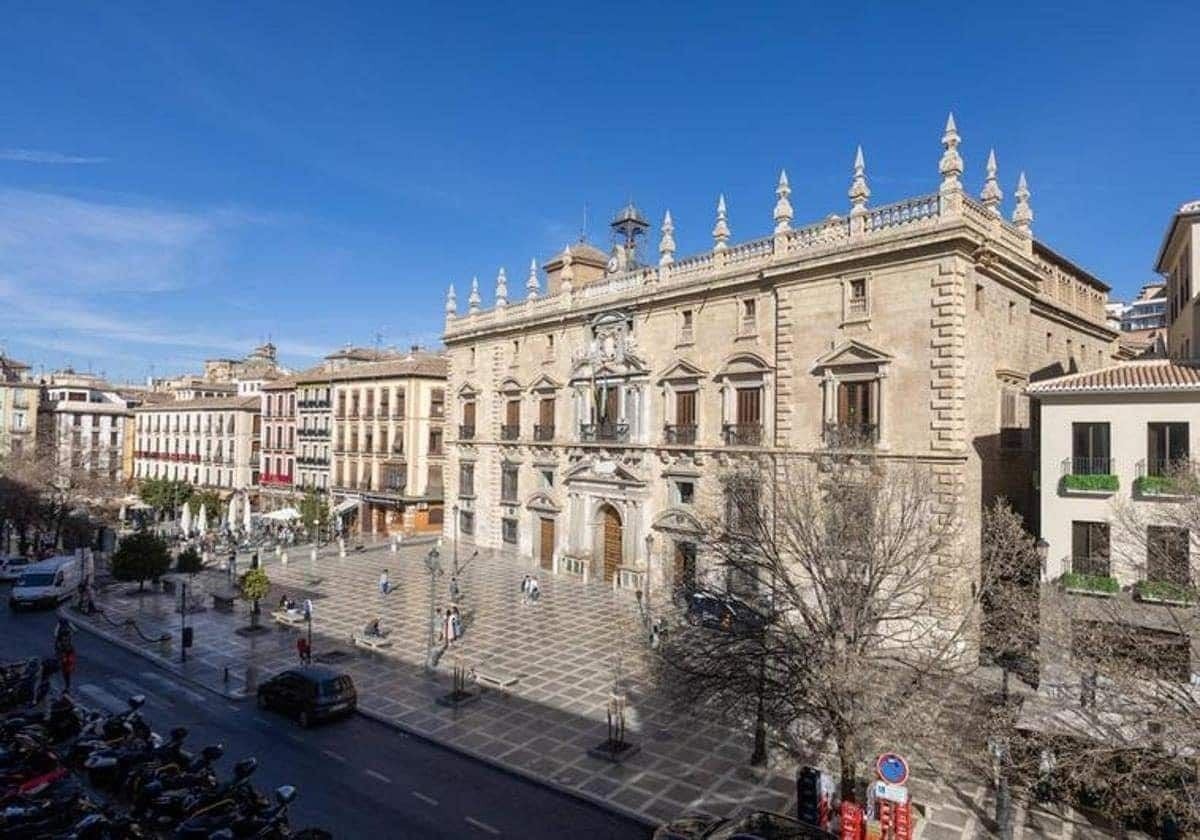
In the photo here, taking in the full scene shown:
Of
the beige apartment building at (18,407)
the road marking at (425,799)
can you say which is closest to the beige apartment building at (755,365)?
the road marking at (425,799)

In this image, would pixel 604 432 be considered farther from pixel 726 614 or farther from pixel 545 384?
pixel 726 614

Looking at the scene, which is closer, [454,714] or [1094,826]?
[1094,826]

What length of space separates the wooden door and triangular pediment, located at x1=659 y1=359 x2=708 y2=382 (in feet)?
38.0

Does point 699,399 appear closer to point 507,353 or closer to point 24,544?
point 507,353

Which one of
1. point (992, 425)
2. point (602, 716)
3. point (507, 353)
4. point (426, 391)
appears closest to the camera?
point (602, 716)

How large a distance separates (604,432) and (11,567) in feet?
103

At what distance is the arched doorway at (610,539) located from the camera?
3625 cm

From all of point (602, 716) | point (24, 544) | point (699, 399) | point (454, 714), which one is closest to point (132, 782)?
A: point (454, 714)

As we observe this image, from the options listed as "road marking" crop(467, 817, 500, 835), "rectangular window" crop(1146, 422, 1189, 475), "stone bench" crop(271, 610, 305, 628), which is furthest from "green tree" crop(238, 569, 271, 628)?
"rectangular window" crop(1146, 422, 1189, 475)

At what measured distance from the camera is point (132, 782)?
14.8 meters

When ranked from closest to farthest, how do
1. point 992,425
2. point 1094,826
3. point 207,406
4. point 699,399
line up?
point 1094,826, point 992,425, point 699,399, point 207,406

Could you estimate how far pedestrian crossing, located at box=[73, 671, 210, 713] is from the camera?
20578 mm

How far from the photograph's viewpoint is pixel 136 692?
21438mm

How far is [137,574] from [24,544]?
19.2m
